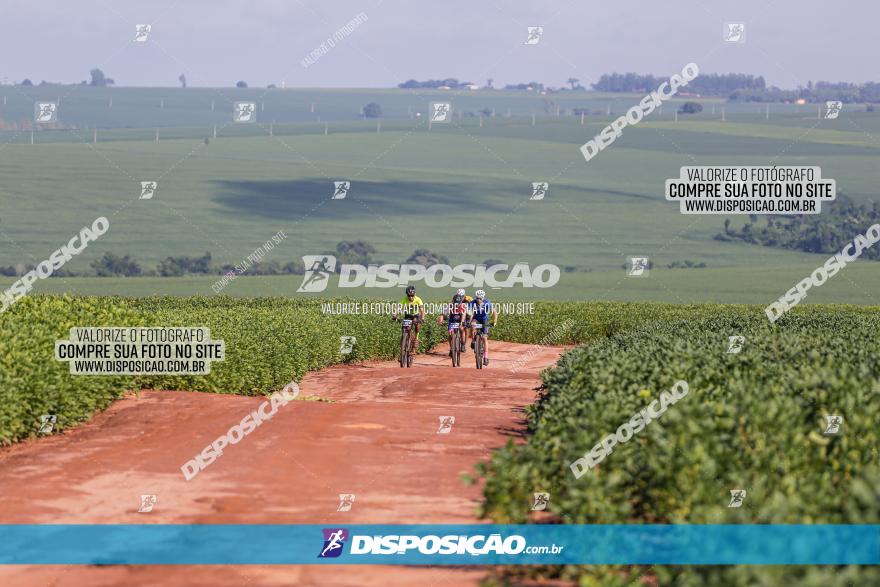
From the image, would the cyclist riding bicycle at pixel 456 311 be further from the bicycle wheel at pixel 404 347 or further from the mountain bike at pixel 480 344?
the bicycle wheel at pixel 404 347

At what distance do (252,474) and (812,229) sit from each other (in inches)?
4473

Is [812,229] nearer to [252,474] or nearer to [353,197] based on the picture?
[353,197]

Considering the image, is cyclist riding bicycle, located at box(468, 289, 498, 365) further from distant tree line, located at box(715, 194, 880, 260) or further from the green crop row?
distant tree line, located at box(715, 194, 880, 260)

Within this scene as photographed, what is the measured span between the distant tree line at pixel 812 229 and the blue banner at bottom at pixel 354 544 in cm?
11126

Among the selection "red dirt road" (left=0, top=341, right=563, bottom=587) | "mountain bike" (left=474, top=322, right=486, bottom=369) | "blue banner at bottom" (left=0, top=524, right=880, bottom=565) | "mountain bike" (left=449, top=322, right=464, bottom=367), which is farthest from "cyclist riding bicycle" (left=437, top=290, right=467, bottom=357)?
"blue banner at bottom" (left=0, top=524, right=880, bottom=565)

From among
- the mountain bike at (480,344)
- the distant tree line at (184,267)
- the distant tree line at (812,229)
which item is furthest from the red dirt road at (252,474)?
the distant tree line at (812,229)

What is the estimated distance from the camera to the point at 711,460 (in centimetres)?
774

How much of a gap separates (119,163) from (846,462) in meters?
147

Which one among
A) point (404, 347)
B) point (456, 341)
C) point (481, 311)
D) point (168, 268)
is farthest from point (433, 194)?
point (481, 311)

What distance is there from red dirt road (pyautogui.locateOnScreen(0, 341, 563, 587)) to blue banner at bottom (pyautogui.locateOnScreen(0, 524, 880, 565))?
0.68 feet

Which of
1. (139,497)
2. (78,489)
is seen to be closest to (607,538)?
(139,497)

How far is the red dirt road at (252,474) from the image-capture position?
8.45 m

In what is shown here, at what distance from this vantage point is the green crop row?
21.9ft

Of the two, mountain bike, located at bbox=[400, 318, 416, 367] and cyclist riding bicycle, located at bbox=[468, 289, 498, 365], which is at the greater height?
cyclist riding bicycle, located at bbox=[468, 289, 498, 365]
